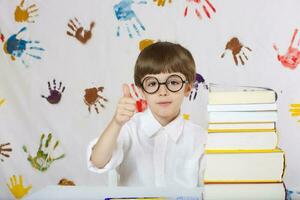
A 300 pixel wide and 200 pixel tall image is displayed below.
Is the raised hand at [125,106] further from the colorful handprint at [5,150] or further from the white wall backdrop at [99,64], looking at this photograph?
the colorful handprint at [5,150]

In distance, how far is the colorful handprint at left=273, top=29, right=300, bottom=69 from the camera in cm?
159

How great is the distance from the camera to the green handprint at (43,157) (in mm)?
1688

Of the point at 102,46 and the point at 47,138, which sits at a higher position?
the point at 102,46

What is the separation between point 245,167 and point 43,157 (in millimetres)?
1234

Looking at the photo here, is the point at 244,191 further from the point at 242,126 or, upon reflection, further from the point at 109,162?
the point at 109,162

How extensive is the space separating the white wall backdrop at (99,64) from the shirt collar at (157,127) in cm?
40

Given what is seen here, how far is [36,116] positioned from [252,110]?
119 centimetres

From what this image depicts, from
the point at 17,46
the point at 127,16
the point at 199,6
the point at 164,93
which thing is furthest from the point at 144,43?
the point at 164,93

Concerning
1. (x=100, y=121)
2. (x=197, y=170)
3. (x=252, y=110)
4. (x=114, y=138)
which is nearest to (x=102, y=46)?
(x=100, y=121)

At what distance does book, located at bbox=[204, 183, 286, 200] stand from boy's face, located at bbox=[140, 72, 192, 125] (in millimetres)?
416

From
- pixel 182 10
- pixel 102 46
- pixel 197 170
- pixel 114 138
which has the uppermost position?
pixel 182 10

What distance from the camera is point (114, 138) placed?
36.0 inches

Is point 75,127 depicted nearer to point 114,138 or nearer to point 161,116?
point 161,116

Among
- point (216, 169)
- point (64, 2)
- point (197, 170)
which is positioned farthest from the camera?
point (64, 2)
